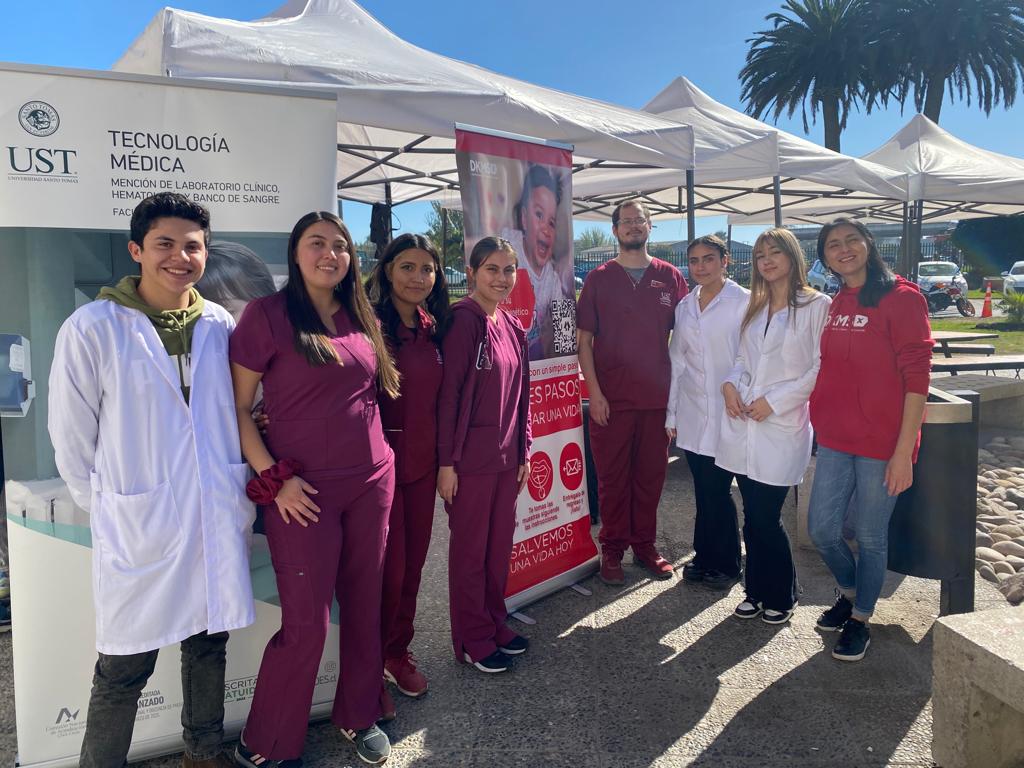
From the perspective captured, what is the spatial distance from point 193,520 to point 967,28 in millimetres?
33531

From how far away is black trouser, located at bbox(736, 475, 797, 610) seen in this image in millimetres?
3115

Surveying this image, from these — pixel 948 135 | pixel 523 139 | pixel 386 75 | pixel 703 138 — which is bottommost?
pixel 523 139

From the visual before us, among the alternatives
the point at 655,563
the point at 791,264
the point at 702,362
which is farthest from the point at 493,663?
the point at 791,264

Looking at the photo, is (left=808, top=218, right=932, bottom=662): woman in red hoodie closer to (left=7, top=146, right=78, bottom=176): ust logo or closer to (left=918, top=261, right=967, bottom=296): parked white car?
(left=7, top=146, right=78, bottom=176): ust logo

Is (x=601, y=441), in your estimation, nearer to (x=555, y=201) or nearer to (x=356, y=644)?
(x=555, y=201)

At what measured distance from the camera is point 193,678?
2160 millimetres

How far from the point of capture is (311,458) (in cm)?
210

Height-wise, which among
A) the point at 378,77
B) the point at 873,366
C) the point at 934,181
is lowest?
the point at 873,366

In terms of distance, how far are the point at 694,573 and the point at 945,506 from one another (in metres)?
1.26

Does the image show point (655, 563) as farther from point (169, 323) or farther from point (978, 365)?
point (978, 365)

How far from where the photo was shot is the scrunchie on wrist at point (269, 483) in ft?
6.63

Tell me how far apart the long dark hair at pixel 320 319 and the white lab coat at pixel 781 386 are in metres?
1.65

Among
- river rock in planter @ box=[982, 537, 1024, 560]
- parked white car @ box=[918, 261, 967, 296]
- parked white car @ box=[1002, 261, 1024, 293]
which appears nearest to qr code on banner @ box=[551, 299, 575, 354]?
river rock in planter @ box=[982, 537, 1024, 560]

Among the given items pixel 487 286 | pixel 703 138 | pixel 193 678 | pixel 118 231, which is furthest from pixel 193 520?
pixel 703 138
